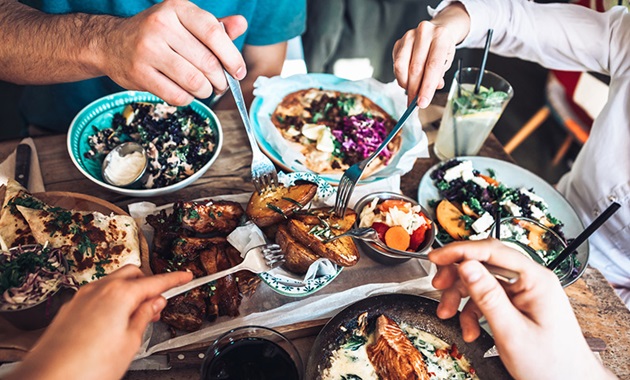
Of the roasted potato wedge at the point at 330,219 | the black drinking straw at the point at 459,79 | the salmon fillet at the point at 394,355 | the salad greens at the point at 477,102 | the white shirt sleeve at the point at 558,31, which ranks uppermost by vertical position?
the white shirt sleeve at the point at 558,31

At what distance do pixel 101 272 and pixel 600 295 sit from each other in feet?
6.29

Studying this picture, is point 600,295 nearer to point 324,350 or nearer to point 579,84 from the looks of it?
point 324,350

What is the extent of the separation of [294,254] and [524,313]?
75cm

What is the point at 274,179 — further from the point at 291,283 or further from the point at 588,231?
the point at 588,231

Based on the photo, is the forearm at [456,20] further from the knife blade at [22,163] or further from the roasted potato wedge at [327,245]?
the knife blade at [22,163]

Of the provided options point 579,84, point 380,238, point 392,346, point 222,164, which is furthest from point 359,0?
point 392,346

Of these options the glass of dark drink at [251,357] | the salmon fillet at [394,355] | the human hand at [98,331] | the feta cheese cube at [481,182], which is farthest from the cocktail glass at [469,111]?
the human hand at [98,331]

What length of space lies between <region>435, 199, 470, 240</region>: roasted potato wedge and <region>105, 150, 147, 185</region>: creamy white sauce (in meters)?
1.33

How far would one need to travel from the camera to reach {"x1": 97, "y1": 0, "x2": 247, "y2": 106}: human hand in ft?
5.12

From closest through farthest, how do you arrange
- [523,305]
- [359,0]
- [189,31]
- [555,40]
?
[523,305], [189,31], [555,40], [359,0]

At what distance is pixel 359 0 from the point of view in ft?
13.5

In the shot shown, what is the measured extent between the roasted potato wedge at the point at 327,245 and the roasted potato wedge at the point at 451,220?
1.83 ft

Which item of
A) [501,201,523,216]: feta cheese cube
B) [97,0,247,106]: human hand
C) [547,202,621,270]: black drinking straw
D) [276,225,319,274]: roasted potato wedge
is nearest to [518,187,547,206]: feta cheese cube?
[501,201,523,216]: feta cheese cube

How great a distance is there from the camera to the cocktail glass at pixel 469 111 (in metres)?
2.23
